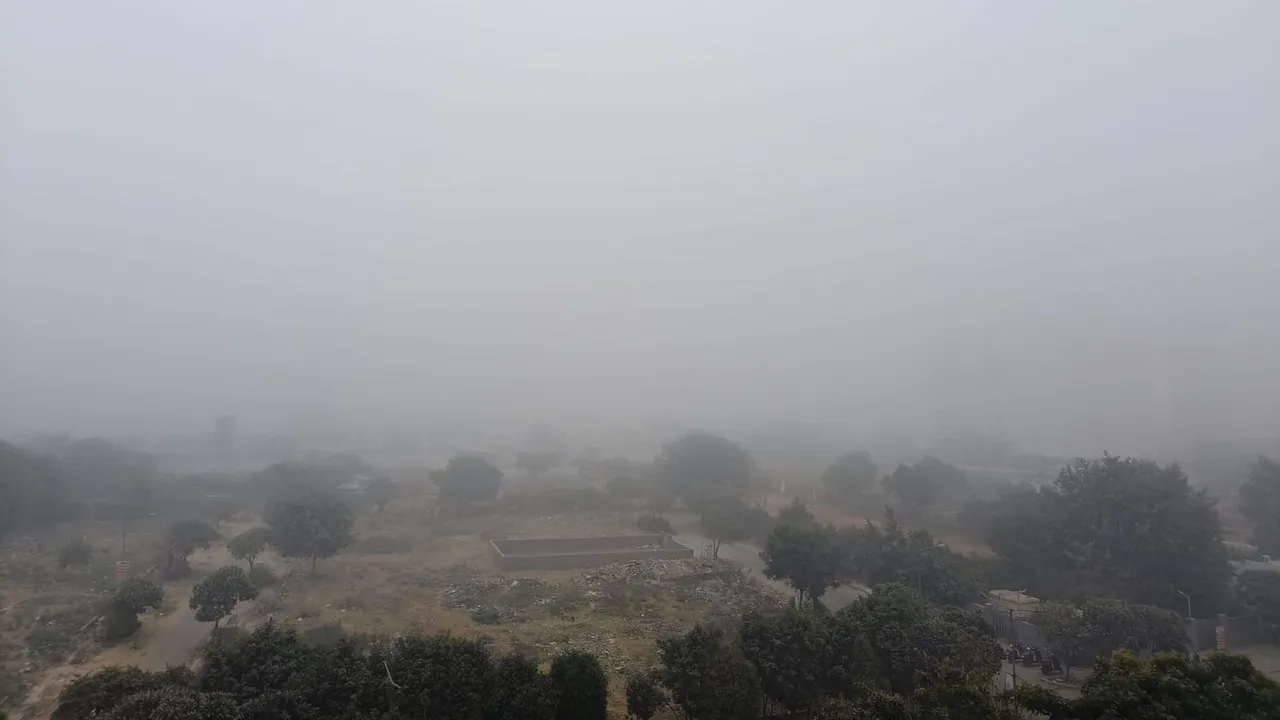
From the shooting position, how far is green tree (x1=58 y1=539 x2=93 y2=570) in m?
30.1

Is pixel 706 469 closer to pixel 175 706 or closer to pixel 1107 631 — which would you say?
pixel 1107 631

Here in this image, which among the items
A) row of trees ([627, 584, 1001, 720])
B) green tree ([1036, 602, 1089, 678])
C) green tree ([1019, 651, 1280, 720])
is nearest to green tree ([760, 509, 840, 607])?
green tree ([1036, 602, 1089, 678])

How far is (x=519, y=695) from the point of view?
14.3 m

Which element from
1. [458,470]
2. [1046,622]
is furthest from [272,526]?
[1046,622]

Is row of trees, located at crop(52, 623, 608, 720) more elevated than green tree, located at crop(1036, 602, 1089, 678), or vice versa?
row of trees, located at crop(52, 623, 608, 720)

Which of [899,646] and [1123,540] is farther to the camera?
[1123,540]

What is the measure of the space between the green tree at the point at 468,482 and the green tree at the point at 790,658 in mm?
36158

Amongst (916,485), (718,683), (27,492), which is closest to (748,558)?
(916,485)

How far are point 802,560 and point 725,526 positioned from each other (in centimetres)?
1320

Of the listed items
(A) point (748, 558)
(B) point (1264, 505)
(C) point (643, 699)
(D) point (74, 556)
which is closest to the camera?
(C) point (643, 699)

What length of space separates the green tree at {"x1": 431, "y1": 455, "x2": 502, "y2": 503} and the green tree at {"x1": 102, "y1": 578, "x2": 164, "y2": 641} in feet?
86.2

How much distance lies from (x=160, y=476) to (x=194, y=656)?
4432 centimetres

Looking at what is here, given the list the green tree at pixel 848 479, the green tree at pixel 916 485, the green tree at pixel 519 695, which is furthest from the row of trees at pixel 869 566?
the green tree at pixel 848 479

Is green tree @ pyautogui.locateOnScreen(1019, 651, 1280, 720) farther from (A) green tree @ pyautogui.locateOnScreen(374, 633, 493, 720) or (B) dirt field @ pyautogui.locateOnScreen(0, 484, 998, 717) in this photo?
(A) green tree @ pyautogui.locateOnScreen(374, 633, 493, 720)
